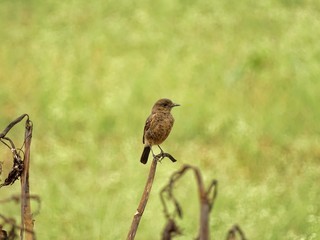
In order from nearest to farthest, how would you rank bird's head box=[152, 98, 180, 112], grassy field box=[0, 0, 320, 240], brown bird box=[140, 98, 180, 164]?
brown bird box=[140, 98, 180, 164]
bird's head box=[152, 98, 180, 112]
grassy field box=[0, 0, 320, 240]

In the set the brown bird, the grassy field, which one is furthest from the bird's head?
the grassy field

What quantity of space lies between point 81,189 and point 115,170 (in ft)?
1.77

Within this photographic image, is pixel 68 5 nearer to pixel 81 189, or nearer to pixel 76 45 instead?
pixel 76 45

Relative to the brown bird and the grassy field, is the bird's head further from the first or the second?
the grassy field

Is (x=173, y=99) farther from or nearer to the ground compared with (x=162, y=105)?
farther from the ground

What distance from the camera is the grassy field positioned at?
21.7 ft

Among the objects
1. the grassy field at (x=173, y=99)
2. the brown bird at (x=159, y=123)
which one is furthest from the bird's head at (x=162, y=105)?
the grassy field at (x=173, y=99)

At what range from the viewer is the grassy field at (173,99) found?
6.62 m

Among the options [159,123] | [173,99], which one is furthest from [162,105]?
[173,99]

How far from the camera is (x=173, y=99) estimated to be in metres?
9.09

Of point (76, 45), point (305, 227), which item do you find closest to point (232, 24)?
point (76, 45)

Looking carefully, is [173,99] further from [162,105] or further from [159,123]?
[159,123]

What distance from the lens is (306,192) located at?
22.4 ft

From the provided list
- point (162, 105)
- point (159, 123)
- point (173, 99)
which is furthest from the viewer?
point (173, 99)
